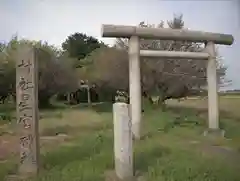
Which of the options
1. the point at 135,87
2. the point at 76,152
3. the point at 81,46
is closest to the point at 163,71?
the point at 135,87

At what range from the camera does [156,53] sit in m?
4.42

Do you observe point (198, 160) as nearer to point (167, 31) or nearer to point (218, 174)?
point (218, 174)

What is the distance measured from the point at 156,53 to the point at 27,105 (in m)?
2.28

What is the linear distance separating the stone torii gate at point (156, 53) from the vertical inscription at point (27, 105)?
152 cm

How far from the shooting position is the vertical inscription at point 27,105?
266 centimetres

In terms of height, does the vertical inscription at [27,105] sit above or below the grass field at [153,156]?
above

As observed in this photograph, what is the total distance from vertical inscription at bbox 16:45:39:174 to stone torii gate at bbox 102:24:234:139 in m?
1.52

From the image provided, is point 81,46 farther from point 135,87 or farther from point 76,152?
point 76,152

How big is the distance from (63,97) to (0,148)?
31.7 feet

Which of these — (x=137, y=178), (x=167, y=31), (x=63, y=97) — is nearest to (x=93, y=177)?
(x=137, y=178)

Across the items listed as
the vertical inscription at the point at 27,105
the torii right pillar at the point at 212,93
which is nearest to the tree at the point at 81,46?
the torii right pillar at the point at 212,93

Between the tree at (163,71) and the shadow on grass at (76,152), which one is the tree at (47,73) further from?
the shadow on grass at (76,152)

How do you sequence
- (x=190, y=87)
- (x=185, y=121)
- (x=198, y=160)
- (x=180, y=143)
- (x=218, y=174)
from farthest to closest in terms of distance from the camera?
(x=190, y=87) → (x=185, y=121) → (x=180, y=143) → (x=198, y=160) → (x=218, y=174)

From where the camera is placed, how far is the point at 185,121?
5.90m
